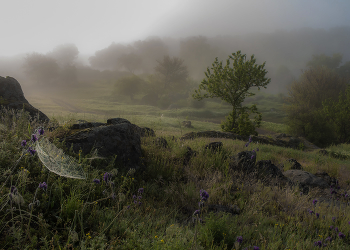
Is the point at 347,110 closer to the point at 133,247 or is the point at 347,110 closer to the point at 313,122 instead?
the point at 313,122

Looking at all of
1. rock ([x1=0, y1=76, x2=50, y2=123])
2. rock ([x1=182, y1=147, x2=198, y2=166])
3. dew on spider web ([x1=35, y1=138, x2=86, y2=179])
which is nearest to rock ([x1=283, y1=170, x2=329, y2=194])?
rock ([x1=182, y1=147, x2=198, y2=166])

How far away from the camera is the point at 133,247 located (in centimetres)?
221

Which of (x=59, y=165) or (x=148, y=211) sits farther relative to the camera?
(x=148, y=211)

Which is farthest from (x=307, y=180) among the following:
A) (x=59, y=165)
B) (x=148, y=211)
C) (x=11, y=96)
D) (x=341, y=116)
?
(x=341, y=116)

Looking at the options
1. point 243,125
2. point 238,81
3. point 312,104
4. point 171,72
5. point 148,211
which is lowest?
point 243,125

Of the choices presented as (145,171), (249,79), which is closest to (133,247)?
(145,171)

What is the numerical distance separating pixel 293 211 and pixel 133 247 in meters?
3.49

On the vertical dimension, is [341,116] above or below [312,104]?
below

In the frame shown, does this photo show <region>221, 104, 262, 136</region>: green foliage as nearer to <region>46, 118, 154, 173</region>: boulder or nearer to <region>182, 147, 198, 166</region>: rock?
<region>182, 147, 198, 166</region>: rock

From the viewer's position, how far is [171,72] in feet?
257

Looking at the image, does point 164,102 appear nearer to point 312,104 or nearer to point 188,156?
point 312,104

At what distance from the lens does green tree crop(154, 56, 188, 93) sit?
77.1 metres

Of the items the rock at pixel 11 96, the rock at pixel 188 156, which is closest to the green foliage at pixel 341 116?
the rock at pixel 188 156

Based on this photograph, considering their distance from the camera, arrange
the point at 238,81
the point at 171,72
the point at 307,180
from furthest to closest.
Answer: the point at 171,72 → the point at 238,81 → the point at 307,180
